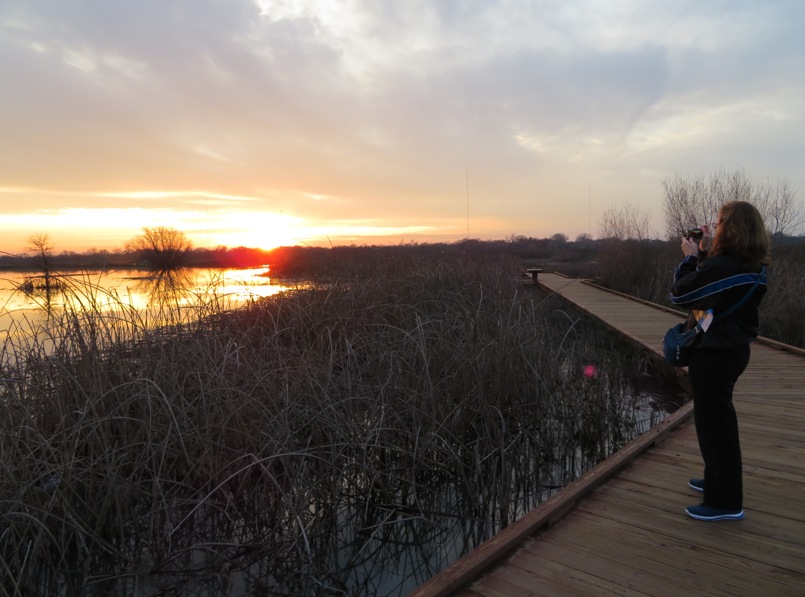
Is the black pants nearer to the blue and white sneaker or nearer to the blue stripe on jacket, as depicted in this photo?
the blue and white sneaker

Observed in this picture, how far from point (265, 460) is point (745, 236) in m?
2.71

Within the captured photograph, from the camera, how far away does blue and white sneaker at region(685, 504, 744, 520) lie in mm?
2502

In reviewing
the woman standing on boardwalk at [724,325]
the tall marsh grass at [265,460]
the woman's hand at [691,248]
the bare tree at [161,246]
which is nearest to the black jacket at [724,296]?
the woman standing on boardwalk at [724,325]

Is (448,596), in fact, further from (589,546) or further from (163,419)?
(163,419)

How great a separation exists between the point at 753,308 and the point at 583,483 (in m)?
1.28

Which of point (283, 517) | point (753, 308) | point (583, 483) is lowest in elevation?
point (283, 517)

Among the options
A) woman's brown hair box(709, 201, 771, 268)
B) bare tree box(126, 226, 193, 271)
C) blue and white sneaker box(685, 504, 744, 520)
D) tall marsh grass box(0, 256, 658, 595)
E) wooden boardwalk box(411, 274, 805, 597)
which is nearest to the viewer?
wooden boardwalk box(411, 274, 805, 597)

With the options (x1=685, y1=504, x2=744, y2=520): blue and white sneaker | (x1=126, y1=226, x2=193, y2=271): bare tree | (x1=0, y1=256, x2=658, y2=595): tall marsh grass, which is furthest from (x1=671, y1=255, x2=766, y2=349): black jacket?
(x1=126, y1=226, x2=193, y2=271): bare tree

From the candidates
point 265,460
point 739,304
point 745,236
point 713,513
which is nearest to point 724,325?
point 739,304

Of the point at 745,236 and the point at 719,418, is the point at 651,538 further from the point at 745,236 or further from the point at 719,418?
the point at 745,236

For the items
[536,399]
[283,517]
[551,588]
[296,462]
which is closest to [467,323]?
[536,399]

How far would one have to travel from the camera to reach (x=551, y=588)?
2.02 metres

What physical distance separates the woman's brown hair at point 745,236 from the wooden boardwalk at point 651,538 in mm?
1285

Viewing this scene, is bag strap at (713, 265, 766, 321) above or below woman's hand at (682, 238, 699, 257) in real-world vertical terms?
below
